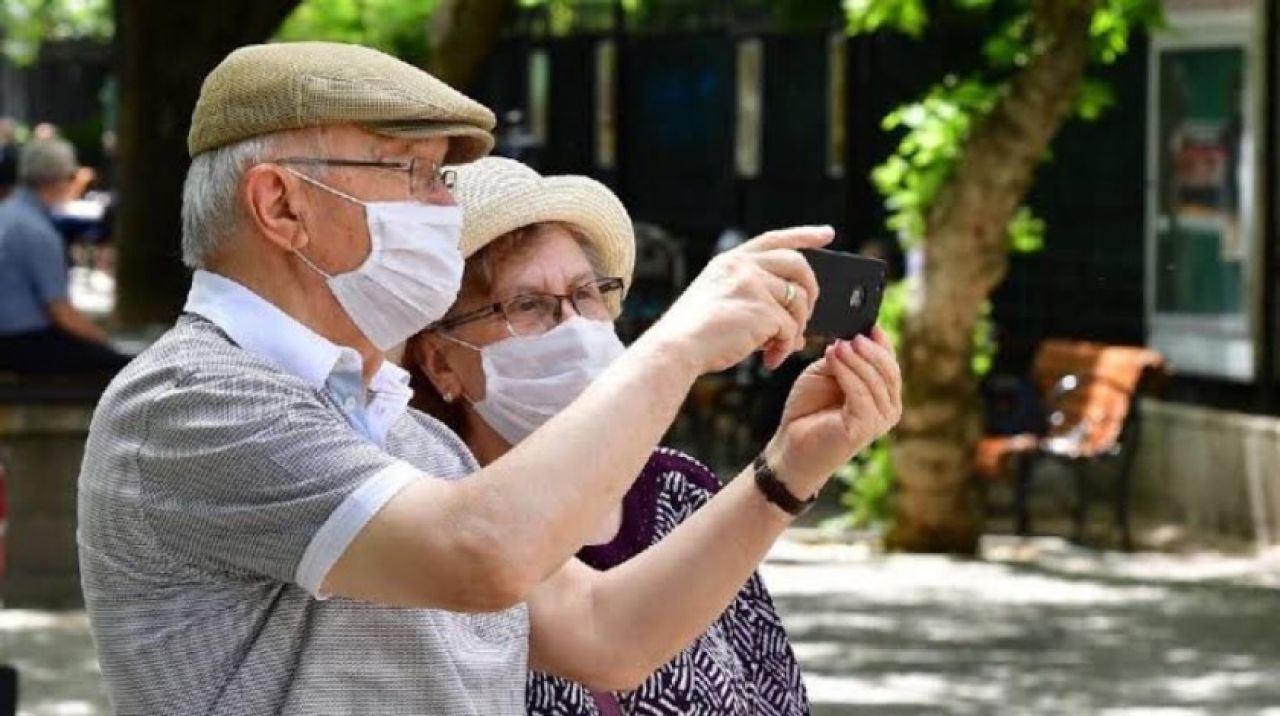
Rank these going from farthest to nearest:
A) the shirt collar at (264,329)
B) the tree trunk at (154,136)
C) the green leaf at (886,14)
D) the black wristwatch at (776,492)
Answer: the tree trunk at (154,136), the green leaf at (886,14), the black wristwatch at (776,492), the shirt collar at (264,329)

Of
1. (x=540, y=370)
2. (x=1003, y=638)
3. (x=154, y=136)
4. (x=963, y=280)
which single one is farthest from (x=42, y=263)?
(x=154, y=136)

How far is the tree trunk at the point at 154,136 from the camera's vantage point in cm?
2247

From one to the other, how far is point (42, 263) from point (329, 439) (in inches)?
420

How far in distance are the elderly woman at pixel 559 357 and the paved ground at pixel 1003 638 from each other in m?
5.97

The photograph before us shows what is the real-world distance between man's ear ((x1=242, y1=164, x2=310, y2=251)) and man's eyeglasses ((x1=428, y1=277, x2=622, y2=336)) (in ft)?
2.75

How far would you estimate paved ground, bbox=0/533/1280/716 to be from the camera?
10.2m

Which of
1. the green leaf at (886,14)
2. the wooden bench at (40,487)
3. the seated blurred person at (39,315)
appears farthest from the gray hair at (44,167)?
the green leaf at (886,14)

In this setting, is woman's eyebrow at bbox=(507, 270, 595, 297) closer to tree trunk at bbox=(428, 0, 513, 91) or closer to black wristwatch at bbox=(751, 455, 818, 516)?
black wristwatch at bbox=(751, 455, 818, 516)

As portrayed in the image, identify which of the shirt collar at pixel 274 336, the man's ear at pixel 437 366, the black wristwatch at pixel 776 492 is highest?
the shirt collar at pixel 274 336

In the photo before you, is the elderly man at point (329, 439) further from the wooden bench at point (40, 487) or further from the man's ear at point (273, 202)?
the wooden bench at point (40, 487)

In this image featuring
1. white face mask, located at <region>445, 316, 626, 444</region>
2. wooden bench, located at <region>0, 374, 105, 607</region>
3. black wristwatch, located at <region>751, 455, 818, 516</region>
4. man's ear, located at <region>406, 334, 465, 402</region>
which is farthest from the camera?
wooden bench, located at <region>0, 374, 105, 607</region>

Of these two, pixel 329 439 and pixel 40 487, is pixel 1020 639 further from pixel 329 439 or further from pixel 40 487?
pixel 329 439

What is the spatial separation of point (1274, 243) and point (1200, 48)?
105 inches

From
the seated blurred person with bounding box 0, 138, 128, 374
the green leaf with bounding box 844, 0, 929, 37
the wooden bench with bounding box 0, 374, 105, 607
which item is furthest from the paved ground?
the green leaf with bounding box 844, 0, 929, 37
